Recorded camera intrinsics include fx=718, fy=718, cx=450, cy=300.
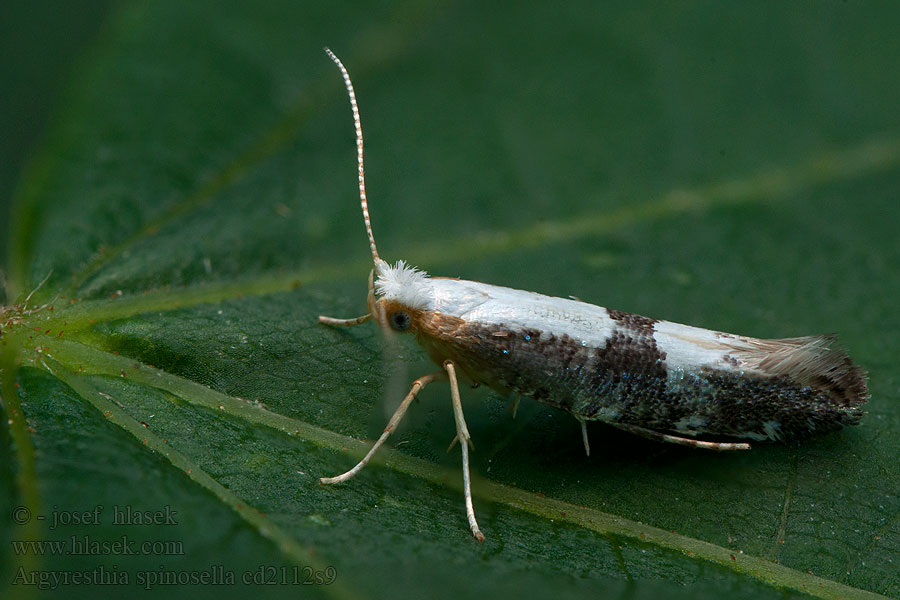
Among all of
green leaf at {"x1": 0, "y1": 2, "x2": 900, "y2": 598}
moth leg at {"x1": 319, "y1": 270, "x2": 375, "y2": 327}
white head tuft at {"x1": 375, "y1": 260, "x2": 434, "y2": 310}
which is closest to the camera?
green leaf at {"x1": 0, "y1": 2, "x2": 900, "y2": 598}

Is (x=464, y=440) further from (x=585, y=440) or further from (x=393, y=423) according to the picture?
(x=585, y=440)

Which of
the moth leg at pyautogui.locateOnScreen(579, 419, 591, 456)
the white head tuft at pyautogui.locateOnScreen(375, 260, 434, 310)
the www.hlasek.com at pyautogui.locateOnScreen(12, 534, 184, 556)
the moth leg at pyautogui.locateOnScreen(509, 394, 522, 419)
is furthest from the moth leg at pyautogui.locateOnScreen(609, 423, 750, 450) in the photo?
the www.hlasek.com at pyautogui.locateOnScreen(12, 534, 184, 556)

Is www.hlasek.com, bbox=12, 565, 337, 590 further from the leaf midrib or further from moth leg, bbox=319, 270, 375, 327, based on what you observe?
moth leg, bbox=319, 270, 375, 327

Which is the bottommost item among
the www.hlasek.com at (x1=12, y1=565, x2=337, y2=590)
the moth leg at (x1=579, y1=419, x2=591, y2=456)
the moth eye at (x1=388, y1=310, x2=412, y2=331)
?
the www.hlasek.com at (x1=12, y1=565, x2=337, y2=590)

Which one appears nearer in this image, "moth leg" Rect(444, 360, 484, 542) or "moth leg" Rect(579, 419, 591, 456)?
"moth leg" Rect(444, 360, 484, 542)

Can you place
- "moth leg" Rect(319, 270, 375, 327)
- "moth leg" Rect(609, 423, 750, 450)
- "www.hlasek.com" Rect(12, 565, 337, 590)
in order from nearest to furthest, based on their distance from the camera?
"www.hlasek.com" Rect(12, 565, 337, 590)
"moth leg" Rect(609, 423, 750, 450)
"moth leg" Rect(319, 270, 375, 327)

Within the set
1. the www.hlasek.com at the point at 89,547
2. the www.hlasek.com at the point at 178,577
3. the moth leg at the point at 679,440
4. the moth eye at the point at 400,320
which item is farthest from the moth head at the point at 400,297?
the www.hlasek.com at the point at 89,547

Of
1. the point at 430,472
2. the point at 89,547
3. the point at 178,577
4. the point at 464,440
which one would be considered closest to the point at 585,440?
the point at 464,440

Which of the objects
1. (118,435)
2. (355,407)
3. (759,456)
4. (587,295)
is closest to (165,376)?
(118,435)

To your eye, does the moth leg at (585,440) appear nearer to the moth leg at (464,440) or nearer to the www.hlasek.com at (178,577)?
the moth leg at (464,440)
